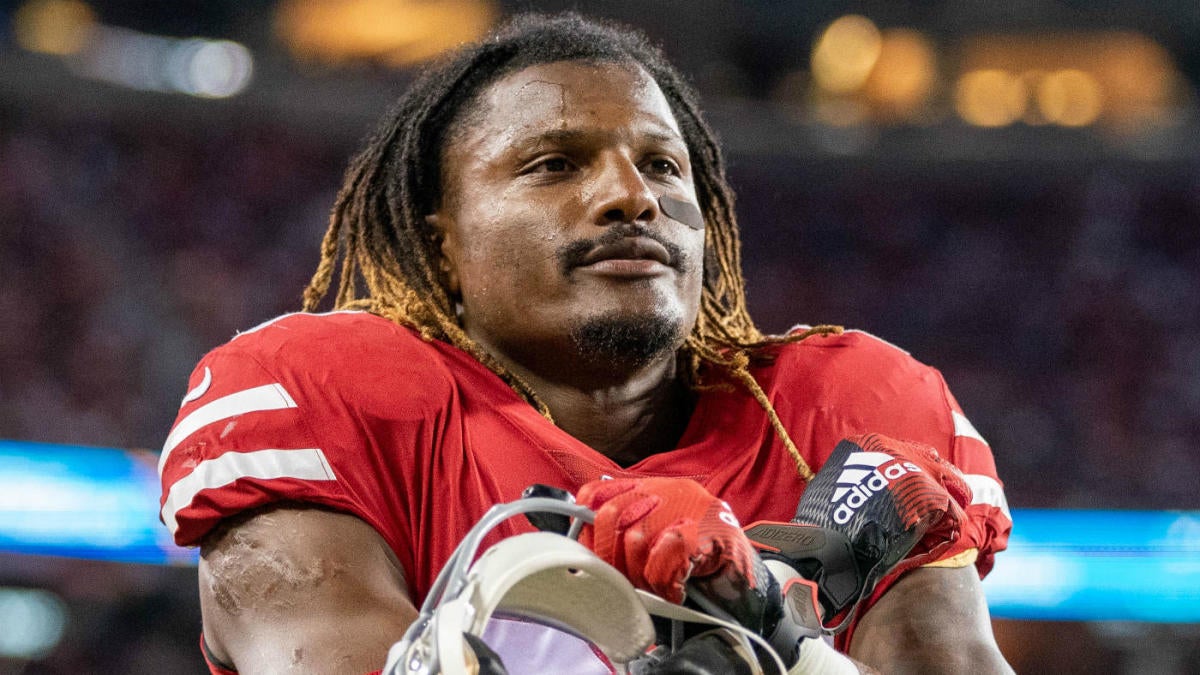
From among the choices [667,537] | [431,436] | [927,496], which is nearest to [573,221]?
[431,436]

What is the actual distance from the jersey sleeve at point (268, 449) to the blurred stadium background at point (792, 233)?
13.9 feet

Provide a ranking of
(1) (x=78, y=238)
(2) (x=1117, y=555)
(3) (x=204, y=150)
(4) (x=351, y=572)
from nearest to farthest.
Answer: (4) (x=351, y=572) → (2) (x=1117, y=555) → (1) (x=78, y=238) → (3) (x=204, y=150)

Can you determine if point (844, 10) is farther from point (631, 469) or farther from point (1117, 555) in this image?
point (631, 469)

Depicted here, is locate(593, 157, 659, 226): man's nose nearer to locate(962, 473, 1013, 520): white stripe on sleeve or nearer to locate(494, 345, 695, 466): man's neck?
locate(494, 345, 695, 466): man's neck

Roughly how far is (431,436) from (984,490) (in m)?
0.87

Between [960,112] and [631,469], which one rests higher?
[631,469]

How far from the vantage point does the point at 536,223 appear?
2123 mm

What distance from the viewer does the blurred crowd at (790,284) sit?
7.15 meters

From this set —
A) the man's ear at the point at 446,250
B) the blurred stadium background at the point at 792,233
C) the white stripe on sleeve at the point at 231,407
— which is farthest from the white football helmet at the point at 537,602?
the blurred stadium background at the point at 792,233

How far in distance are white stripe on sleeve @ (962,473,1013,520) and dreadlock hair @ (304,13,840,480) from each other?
0.33 m

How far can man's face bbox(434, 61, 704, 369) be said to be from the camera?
2.08 meters

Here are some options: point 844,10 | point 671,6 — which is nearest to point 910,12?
point 844,10

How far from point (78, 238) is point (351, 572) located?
7.09 metres

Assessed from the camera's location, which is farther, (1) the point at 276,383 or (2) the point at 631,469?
(2) the point at 631,469
